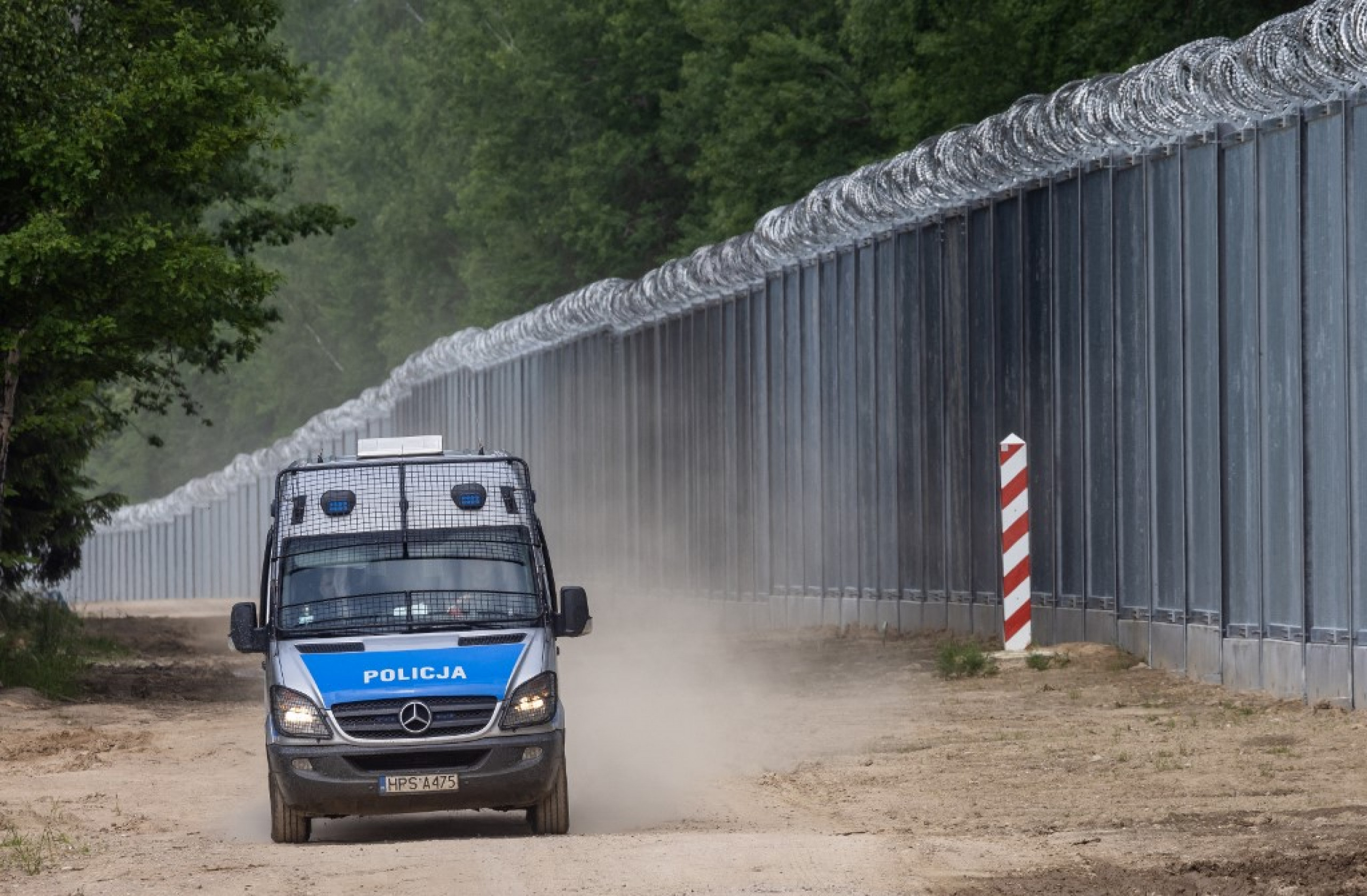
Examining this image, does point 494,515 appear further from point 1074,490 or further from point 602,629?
point 602,629

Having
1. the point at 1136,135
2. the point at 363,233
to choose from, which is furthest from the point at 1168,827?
the point at 363,233

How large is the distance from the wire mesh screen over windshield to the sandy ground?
1.20 meters

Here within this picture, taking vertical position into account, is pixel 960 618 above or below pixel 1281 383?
below

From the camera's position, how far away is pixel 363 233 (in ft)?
350

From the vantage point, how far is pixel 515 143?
237 feet

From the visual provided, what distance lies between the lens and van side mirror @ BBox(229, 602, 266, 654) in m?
13.8

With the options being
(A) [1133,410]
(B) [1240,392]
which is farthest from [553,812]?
(A) [1133,410]

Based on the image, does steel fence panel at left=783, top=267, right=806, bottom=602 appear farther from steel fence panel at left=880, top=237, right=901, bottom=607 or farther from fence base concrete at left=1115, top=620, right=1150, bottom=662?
fence base concrete at left=1115, top=620, right=1150, bottom=662

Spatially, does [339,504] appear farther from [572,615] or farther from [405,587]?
[572,615]

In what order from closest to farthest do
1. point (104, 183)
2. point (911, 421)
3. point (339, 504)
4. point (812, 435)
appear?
point (339, 504) → point (104, 183) → point (911, 421) → point (812, 435)

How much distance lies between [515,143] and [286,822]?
5965 centimetres

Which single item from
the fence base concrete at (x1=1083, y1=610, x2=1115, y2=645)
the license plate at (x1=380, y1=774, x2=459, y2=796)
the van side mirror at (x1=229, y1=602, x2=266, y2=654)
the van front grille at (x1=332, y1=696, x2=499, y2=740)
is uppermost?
the van side mirror at (x1=229, y1=602, x2=266, y2=654)

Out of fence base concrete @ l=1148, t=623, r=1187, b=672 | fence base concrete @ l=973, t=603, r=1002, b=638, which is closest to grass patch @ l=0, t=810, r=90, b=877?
fence base concrete @ l=1148, t=623, r=1187, b=672

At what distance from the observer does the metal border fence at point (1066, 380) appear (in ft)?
55.3
